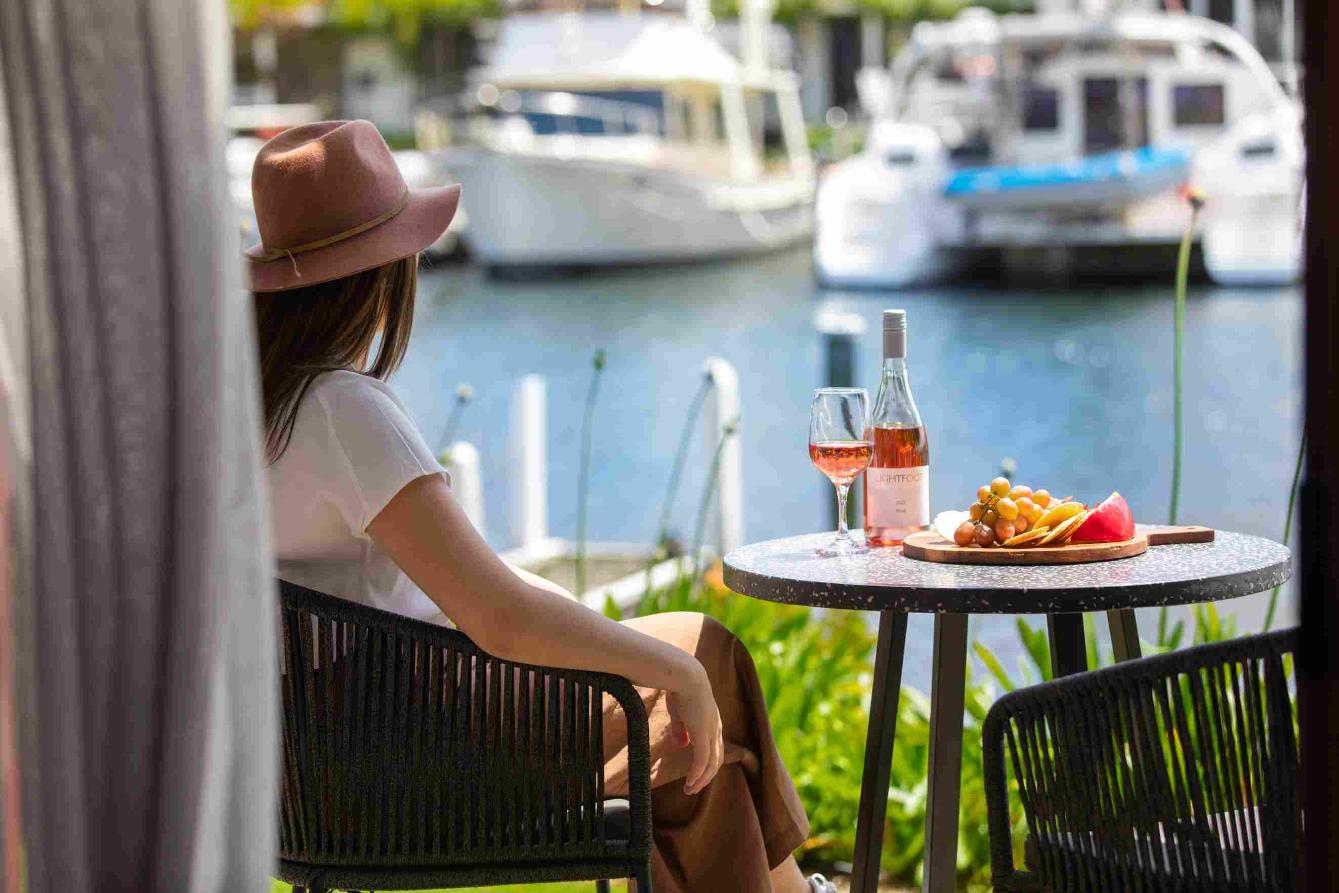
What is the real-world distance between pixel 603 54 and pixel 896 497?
32198 millimetres

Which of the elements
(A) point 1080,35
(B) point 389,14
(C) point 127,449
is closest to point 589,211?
(A) point 1080,35

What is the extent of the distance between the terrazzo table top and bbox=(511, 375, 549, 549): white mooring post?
3.16 metres

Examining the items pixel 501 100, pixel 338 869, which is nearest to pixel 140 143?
pixel 338 869

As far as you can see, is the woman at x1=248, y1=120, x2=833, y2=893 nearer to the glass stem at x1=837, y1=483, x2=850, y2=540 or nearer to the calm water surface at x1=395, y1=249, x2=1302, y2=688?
the glass stem at x1=837, y1=483, x2=850, y2=540

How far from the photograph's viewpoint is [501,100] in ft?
104

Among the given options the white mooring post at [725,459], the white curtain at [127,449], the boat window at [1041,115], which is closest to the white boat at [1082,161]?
the boat window at [1041,115]

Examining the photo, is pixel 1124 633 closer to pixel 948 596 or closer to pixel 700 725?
pixel 948 596

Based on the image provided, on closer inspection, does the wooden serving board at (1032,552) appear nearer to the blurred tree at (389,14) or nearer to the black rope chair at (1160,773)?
the black rope chair at (1160,773)

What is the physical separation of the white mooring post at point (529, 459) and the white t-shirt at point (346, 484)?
3233 mm

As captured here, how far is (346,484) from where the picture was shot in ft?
5.16

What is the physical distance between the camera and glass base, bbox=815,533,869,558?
1.91 m

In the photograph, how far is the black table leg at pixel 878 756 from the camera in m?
1.93

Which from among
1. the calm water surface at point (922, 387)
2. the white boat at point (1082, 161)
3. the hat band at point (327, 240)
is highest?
the hat band at point (327, 240)

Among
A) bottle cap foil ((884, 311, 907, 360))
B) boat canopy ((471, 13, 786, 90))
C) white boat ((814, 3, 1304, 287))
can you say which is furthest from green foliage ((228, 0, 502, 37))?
bottle cap foil ((884, 311, 907, 360))
